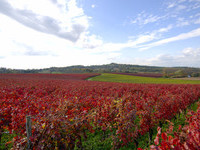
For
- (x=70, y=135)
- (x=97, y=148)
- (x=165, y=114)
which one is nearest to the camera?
(x=70, y=135)

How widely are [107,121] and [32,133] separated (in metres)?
2.78

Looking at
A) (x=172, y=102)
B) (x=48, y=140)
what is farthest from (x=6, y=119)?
(x=172, y=102)

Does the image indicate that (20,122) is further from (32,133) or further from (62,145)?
(62,145)

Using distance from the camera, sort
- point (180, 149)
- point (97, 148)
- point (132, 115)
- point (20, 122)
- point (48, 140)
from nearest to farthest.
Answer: point (180, 149), point (48, 140), point (20, 122), point (132, 115), point (97, 148)

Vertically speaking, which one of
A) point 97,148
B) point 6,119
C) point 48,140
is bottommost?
point 97,148

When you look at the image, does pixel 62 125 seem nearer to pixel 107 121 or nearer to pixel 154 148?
pixel 154 148

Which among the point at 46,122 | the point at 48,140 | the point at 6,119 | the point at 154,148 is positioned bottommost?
the point at 6,119

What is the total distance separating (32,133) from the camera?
259cm

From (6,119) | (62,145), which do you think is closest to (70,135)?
(62,145)

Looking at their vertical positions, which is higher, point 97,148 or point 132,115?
point 132,115

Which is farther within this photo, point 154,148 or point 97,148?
point 97,148

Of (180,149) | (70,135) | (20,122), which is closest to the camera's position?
(180,149)

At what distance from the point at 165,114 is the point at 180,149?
488cm

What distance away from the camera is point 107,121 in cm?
461
